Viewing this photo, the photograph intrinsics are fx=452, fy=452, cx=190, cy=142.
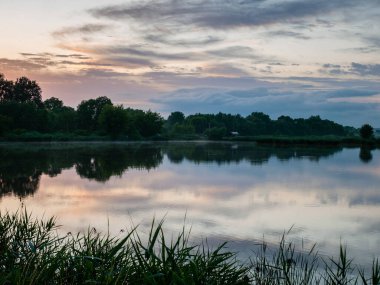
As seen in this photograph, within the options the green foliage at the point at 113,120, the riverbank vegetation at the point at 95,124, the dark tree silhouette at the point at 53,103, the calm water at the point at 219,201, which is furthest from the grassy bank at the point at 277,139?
the calm water at the point at 219,201

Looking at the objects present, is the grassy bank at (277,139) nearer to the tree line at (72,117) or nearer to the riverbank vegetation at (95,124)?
the riverbank vegetation at (95,124)

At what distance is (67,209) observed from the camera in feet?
55.1

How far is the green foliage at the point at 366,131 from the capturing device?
3078 inches

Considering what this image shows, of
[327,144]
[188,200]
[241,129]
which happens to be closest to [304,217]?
[188,200]

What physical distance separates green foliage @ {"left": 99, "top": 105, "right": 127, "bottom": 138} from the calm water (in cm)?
6003

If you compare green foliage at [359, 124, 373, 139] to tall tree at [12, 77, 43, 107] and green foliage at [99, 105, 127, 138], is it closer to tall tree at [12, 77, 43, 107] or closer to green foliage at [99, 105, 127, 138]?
green foliage at [99, 105, 127, 138]

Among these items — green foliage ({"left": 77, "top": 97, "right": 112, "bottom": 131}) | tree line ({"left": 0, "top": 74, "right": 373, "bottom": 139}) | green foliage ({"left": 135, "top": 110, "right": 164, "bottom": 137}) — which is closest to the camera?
tree line ({"left": 0, "top": 74, "right": 373, "bottom": 139})

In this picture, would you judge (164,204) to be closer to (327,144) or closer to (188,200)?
(188,200)

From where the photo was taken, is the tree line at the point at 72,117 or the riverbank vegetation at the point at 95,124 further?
the tree line at the point at 72,117

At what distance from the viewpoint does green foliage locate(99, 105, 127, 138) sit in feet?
307

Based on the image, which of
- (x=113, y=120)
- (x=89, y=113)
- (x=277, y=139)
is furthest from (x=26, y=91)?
(x=277, y=139)

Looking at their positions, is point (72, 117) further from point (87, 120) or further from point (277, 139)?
point (277, 139)

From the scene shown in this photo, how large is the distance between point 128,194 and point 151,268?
51.0 feet

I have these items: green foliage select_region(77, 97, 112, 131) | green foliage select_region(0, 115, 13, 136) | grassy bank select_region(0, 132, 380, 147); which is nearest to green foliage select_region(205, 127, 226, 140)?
grassy bank select_region(0, 132, 380, 147)
